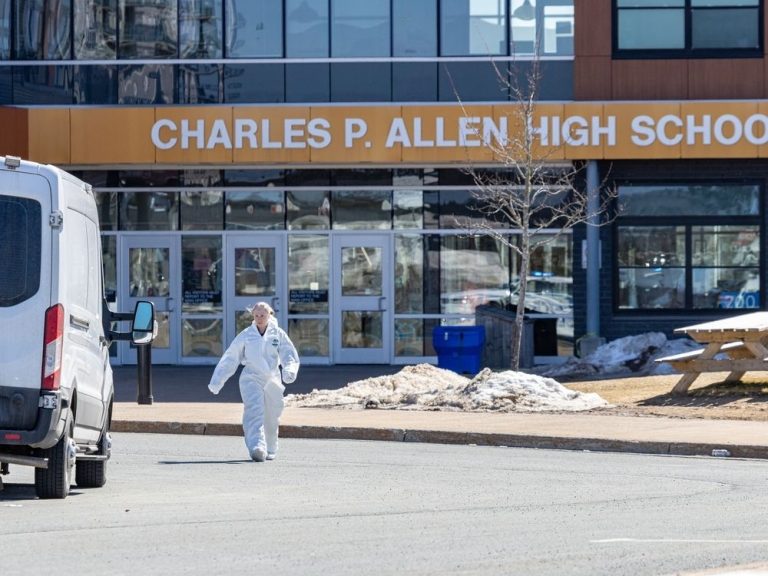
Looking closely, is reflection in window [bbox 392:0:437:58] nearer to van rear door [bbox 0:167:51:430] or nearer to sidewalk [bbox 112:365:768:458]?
sidewalk [bbox 112:365:768:458]

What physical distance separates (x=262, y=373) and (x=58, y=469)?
15.3 ft

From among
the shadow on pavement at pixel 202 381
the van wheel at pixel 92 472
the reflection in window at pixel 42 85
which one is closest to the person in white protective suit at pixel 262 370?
the van wheel at pixel 92 472

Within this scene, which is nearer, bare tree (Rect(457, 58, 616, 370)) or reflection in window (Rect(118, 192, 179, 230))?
bare tree (Rect(457, 58, 616, 370))

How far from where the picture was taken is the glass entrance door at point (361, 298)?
1107 inches

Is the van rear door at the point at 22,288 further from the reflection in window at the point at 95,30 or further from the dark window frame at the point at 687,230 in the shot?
the dark window frame at the point at 687,230

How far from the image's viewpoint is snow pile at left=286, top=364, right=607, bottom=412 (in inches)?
789

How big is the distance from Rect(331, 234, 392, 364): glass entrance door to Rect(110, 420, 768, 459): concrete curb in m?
9.54

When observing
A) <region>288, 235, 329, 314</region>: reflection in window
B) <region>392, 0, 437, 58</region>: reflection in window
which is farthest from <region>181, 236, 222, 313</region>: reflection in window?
<region>392, 0, 437, 58</region>: reflection in window

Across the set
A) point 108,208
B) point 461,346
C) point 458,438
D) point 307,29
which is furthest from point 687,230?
point 458,438

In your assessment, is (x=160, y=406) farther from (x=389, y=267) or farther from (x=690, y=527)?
(x=690, y=527)

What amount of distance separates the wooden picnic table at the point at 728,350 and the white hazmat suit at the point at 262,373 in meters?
6.22

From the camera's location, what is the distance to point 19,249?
35.2 ft

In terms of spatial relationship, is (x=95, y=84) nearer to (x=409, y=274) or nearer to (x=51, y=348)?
(x=409, y=274)

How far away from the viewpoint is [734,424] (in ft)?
58.5
